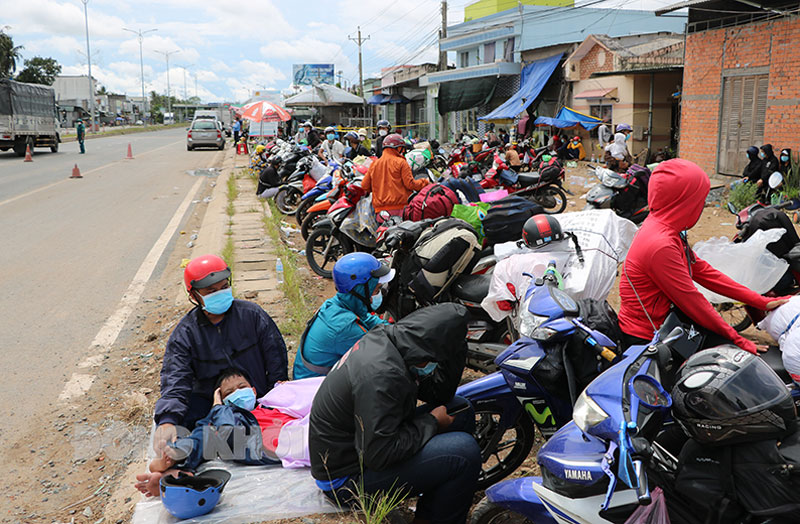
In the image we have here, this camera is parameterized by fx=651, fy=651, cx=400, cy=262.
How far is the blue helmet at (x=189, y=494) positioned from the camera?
2.95 m

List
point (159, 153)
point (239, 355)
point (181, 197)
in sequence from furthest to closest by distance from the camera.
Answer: point (159, 153)
point (181, 197)
point (239, 355)

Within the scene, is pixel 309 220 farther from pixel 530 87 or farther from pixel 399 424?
pixel 530 87

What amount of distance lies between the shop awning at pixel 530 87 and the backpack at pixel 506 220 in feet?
65.3

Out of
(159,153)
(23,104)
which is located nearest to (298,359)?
(23,104)

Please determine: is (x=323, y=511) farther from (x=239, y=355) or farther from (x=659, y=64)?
(x=659, y=64)

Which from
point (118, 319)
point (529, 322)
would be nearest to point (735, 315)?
→ point (529, 322)

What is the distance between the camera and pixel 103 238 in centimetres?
1003

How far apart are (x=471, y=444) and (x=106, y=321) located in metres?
4.70

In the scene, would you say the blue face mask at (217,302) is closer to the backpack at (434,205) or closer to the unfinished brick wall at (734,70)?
the backpack at (434,205)

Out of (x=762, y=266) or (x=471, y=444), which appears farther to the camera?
(x=762, y=266)

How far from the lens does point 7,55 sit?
5238cm

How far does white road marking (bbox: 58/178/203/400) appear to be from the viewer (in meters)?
4.97

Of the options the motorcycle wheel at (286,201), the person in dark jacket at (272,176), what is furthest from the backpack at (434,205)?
the person in dark jacket at (272,176)

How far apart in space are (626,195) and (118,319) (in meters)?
5.49
